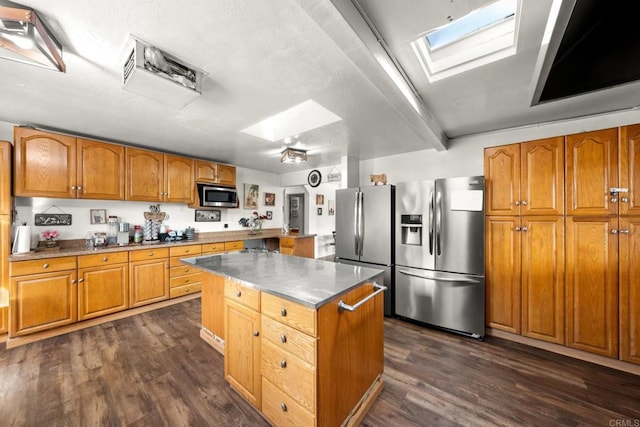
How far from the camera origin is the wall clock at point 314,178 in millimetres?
5008

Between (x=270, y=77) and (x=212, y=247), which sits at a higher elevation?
(x=270, y=77)

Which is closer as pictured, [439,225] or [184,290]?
[439,225]

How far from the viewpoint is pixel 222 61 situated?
1.60m

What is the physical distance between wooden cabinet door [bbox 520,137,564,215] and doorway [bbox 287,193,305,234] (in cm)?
544

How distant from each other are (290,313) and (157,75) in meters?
1.73

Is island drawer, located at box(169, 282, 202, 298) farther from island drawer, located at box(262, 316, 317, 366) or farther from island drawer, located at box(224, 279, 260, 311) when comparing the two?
island drawer, located at box(262, 316, 317, 366)

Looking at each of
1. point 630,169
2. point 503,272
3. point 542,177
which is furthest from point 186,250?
point 630,169

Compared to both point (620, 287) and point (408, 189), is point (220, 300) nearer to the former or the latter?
point (408, 189)

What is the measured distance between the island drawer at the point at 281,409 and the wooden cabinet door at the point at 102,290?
9.08 feet

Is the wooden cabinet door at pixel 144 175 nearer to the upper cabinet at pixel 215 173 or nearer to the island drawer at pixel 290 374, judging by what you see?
the upper cabinet at pixel 215 173

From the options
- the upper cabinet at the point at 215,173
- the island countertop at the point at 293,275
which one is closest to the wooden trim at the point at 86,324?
the island countertop at the point at 293,275

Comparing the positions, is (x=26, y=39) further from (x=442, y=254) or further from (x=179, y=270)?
(x=442, y=254)

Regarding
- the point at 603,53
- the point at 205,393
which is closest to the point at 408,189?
the point at 603,53

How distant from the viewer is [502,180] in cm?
254
